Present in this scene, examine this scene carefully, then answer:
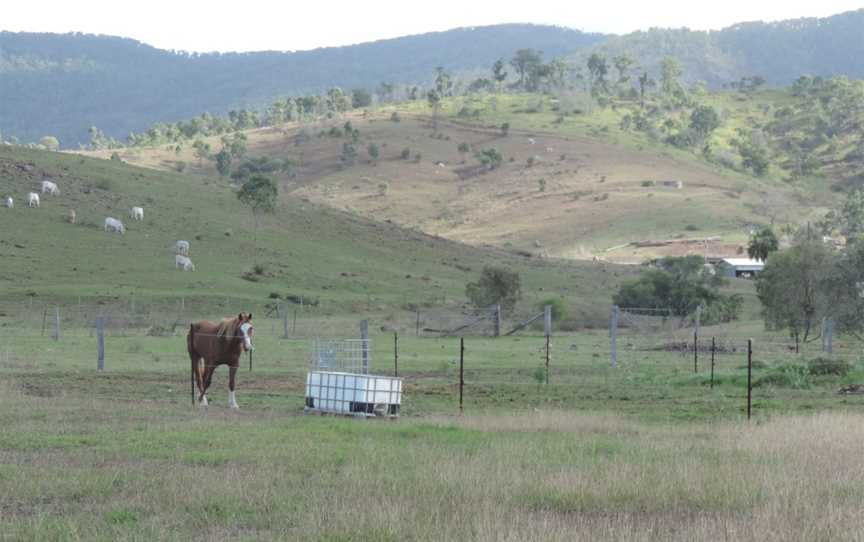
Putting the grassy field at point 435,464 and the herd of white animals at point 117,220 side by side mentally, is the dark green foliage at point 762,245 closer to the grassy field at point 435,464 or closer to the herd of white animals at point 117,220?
the herd of white animals at point 117,220

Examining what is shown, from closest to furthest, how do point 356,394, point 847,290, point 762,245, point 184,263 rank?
point 356,394, point 847,290, point 184,263, point 762,245

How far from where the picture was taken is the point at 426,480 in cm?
1346

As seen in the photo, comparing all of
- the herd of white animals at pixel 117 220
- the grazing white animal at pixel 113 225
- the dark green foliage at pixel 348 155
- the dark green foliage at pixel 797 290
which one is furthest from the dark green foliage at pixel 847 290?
the dark green foliage at pixel 348 155

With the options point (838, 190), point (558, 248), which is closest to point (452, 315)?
point (558, 248)

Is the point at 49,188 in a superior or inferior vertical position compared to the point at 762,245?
superior

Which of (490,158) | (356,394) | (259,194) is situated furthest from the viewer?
(490,158)

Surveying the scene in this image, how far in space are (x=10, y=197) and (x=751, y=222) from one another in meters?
87.8

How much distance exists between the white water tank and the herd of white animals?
52146 millimetres

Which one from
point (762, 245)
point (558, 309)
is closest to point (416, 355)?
A: point (558, 309)

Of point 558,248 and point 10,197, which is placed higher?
point 10,197

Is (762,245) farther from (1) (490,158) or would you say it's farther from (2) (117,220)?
(1) (490,158)

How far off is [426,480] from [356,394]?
27.2 feet

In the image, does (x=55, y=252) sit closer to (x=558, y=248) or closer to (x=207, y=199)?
(x=207, y=199)

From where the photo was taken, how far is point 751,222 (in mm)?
139625
